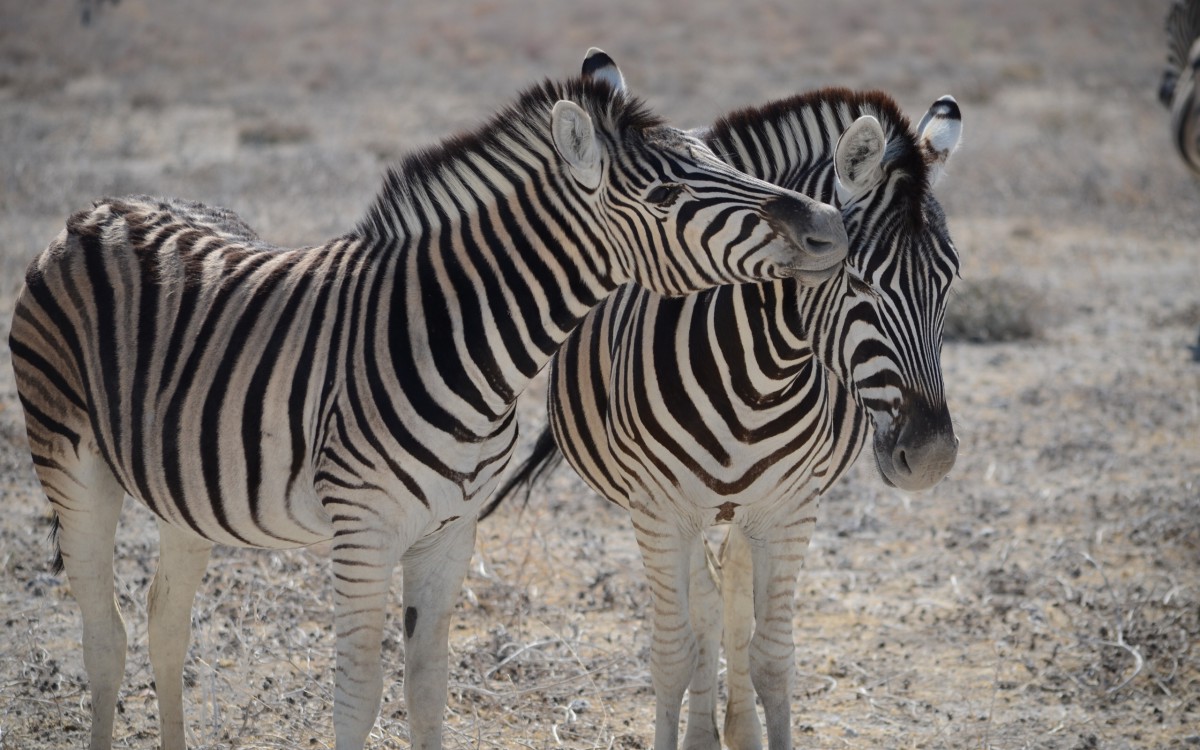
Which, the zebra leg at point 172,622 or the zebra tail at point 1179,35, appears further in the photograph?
the zebra tail at point 1179,35

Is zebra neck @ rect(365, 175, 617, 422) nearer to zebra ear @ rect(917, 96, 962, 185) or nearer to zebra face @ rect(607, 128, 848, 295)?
zebra face @ rect(607, 128, 848, 295)

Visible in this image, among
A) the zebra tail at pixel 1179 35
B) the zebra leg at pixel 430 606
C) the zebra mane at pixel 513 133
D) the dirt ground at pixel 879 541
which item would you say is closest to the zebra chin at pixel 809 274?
the zebra mane at pixel 513 133

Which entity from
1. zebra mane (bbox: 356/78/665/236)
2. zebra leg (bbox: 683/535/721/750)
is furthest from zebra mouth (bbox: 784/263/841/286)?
zebra leg (bbox: 683/535/721/750)

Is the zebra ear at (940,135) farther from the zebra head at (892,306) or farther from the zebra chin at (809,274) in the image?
the zebra chin at (809,274)

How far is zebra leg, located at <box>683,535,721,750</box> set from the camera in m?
4.34

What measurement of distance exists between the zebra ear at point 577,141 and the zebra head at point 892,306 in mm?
723

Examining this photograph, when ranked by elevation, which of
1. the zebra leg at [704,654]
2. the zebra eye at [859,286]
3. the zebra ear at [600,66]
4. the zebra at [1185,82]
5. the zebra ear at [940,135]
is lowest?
the zebra leg at [704,654]

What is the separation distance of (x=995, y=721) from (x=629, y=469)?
2085 mm

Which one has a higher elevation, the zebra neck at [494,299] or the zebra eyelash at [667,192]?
the zebra eyelash at [667,192]

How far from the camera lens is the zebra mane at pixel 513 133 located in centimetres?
328

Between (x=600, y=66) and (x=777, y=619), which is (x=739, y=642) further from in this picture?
(x=600, y=66)

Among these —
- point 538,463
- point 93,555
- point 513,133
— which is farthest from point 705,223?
point 93,555

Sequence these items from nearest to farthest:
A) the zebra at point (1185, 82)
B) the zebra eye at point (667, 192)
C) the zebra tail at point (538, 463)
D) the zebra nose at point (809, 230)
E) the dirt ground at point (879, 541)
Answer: the zebra nose at point (809, 230) < the zebra eye at point (667, 192) < the dirt ground at point (879, 541) < the zebra tail at point (538, 463) < the zebra at point (1185, 82)

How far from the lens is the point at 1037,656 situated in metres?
5.23
